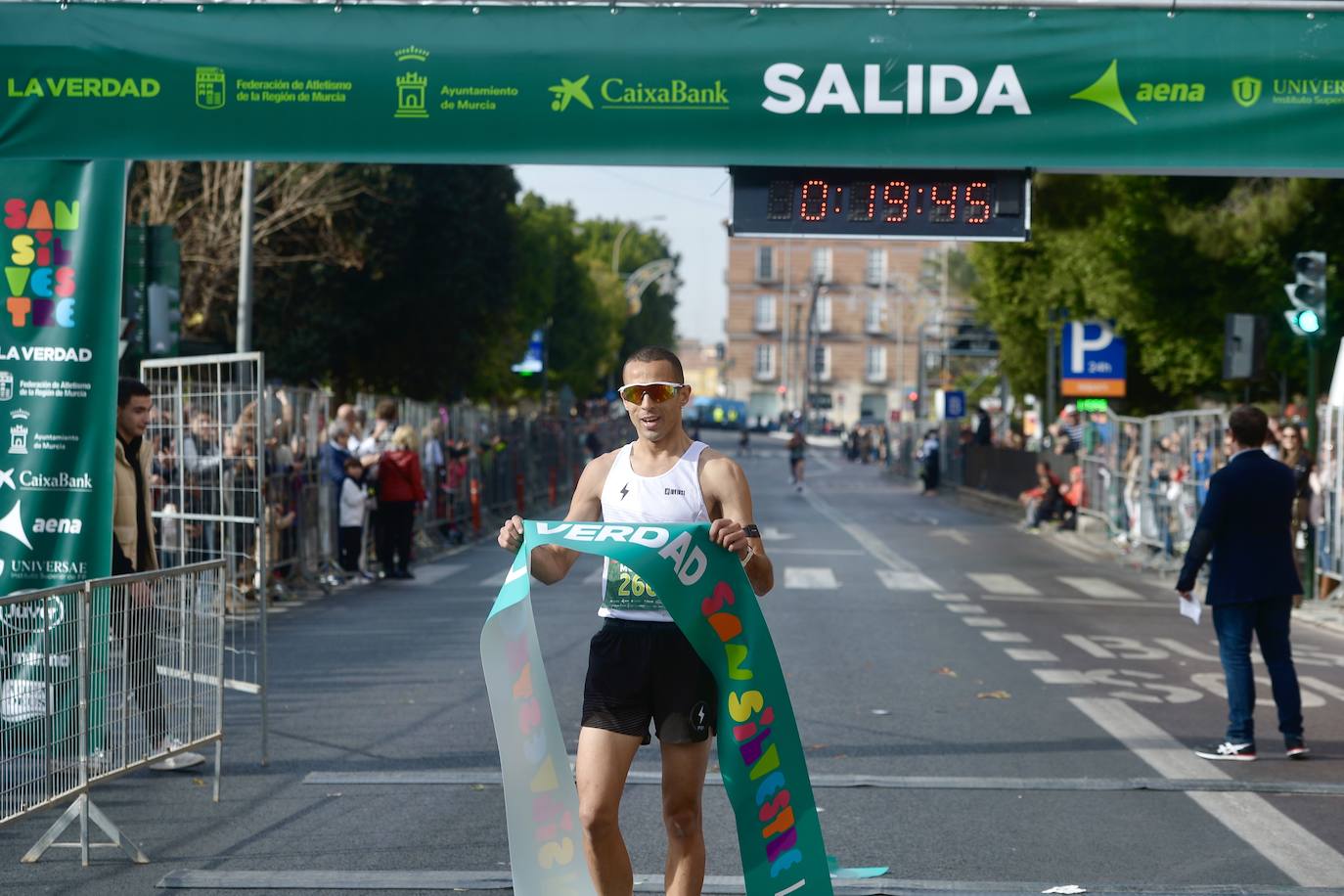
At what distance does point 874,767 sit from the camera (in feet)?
30.0

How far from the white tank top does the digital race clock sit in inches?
175

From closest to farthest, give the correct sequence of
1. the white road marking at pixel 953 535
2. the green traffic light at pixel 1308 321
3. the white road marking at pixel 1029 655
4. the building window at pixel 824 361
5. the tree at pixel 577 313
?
the white road marking at pixel 1029 655 → the green traffic light at pixel 1308 321 → the white road marking at pixel 953 535 → the tree at pixel 577 313 → the building window at pixel 824 361

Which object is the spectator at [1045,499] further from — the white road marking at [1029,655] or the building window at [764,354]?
the building window at [764,354]

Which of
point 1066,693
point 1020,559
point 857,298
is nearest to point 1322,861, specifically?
point 1066,693

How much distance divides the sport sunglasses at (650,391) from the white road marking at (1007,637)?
9879 mm

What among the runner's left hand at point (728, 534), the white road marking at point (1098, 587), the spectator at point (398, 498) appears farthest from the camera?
the spectator at point (398, 498)

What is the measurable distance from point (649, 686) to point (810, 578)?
51.9 ft

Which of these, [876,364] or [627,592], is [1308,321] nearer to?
[627,592]

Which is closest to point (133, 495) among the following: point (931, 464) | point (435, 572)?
point (435, 572)

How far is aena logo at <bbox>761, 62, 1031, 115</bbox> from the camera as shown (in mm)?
9539

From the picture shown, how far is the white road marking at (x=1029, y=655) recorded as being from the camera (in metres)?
13.7

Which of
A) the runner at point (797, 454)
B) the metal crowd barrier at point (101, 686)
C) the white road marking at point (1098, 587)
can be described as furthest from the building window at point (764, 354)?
the metal crowd barrier at point (101, 686)

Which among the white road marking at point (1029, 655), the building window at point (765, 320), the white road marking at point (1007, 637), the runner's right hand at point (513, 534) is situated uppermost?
the building window at point (765, 320)

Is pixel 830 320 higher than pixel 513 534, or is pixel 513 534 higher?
pixel 830 320
